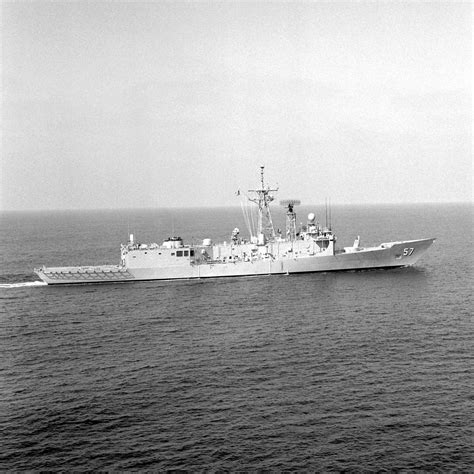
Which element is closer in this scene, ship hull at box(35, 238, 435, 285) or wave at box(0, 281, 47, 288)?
wave at box(0, 281, 47, 288)

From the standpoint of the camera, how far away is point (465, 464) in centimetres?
2300

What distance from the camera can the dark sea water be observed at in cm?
2409

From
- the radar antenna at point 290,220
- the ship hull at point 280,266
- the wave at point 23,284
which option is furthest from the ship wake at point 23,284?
the radar antenna at point 290,220

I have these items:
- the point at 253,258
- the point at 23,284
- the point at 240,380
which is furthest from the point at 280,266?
the point at 240,380

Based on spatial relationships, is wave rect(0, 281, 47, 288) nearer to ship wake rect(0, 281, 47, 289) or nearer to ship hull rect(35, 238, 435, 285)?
ship wake rect(0, 281, 47, 289)

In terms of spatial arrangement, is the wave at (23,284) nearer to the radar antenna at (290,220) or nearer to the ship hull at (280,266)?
the ship hull at (280,266)

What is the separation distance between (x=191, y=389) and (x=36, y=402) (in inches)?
351

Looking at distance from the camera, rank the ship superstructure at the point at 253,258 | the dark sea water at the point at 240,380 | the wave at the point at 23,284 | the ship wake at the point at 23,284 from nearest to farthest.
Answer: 1. the dark sea water at the point at 240,380
2. the ship wake at the point at 23,284
3. the wave at the point at 23,284
4. the ship superstructure at the point at 253,258

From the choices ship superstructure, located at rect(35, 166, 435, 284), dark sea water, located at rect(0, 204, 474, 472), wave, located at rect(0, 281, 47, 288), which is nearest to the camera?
dark sea water, located at rect(0, 204, 474, 472)

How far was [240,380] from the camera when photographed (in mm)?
32031

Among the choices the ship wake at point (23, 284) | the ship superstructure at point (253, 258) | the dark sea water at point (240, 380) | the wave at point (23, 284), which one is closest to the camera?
the dark sea water at point (240, 380)

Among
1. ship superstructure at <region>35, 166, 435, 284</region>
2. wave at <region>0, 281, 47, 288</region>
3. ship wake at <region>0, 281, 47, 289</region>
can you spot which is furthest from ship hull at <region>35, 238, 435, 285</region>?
ship wake at <region>0, 281, 47, 289</region>

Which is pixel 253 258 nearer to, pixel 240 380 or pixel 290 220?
pixel 290 220

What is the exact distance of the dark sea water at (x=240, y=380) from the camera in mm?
24094
